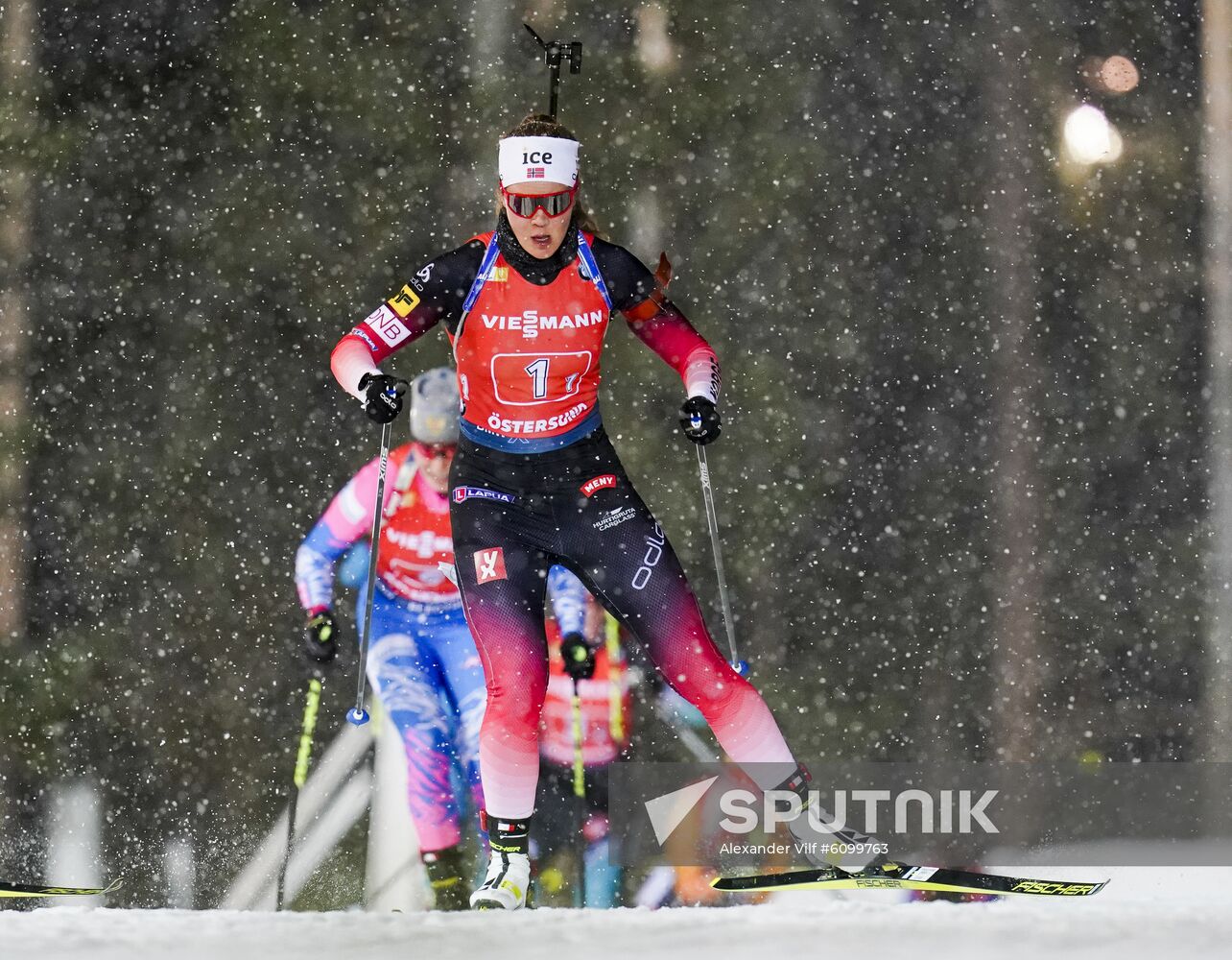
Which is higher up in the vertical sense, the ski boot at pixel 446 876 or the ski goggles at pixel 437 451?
the ski goggles at pixel 437 451

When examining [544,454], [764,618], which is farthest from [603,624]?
[544,454]

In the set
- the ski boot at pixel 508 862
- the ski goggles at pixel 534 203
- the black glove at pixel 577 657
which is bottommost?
the ski boot at pixel 508 862

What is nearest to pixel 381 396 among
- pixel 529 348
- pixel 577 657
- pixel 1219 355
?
pixel 529 348

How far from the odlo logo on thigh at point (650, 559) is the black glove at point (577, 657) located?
0.74 meters

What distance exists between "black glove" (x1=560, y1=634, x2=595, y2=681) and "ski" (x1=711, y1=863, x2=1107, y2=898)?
0.90 meters

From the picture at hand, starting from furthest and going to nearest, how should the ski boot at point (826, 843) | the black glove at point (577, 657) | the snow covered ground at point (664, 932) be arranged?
the black glove at point (577, 657) → the ski boot at point (826, 843) → the snow covered ground at point (664, 932)

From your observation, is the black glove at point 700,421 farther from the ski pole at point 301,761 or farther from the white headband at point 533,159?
the ski pole at point 301,761

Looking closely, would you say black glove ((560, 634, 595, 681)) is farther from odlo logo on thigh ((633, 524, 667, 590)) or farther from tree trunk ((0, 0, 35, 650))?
tree trunk ((0, 0, 35, 650))

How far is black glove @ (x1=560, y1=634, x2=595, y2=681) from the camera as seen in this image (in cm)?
394

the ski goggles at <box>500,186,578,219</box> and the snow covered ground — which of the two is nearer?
the snow covered ground

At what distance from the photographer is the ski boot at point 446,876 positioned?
4473 millimetres

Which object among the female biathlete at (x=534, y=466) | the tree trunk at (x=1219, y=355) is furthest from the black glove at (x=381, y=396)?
the tree trunk at (x=1219, y=355)

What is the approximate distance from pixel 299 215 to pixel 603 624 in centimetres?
205

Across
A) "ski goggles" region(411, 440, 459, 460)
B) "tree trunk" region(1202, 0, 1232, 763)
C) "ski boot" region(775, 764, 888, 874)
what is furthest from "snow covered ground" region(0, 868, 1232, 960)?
"tree trunk" region(1202, 0, 1232, 763)
